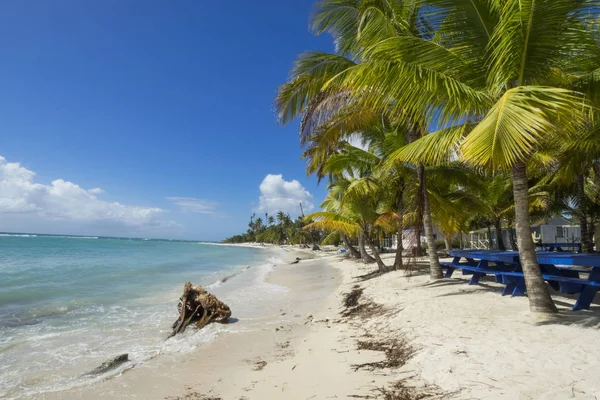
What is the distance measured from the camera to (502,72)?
4.89 metres

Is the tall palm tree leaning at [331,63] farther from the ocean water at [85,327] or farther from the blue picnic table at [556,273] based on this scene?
the ocean water at [85,327]

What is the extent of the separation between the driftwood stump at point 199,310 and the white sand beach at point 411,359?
1.21m

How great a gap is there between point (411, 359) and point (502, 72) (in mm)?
4101

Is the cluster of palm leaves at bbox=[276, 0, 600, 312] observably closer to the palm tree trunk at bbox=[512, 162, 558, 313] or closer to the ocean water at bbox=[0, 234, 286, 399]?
the palm tree trunk at bbox=[512, 162, 558, 313]

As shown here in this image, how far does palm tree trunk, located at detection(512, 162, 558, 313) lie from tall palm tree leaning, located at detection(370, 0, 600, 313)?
0.04ft

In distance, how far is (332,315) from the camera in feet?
28.3

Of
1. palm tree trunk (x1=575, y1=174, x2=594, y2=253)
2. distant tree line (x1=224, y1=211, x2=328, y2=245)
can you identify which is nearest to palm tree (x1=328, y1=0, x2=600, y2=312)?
palm tree trunk (x1=575, y1=174, x2=594, y2=253)

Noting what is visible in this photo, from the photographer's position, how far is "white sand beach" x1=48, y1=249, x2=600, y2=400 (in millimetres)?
3416

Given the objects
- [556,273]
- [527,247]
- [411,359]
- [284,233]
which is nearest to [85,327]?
Result: [411,359]

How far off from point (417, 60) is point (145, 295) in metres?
13.2

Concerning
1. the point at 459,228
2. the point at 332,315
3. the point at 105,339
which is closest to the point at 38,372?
the point at 105,339

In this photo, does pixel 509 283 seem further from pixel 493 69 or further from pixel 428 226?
pixel 493 69

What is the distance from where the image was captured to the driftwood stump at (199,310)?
28.0 feet

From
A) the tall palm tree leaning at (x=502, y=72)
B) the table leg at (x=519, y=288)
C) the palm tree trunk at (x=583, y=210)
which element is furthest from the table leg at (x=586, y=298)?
the palm tree trunk at (x=583, y=210)
